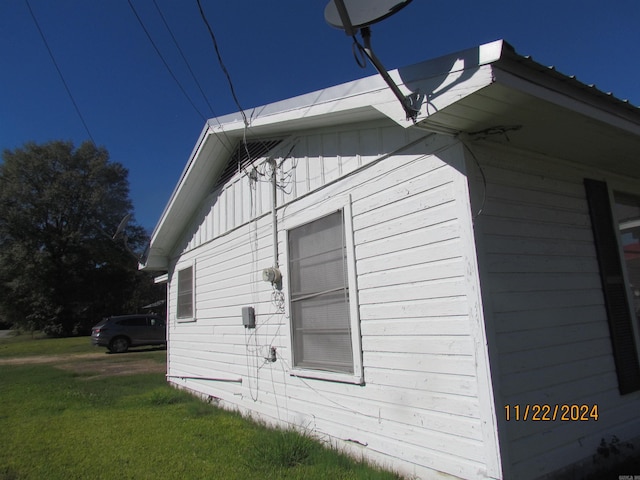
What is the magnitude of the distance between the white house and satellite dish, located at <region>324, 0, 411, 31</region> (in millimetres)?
472

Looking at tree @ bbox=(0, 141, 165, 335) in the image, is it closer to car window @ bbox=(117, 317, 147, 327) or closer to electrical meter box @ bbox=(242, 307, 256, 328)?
car window @ bbox=(117, 317, 147, 327)

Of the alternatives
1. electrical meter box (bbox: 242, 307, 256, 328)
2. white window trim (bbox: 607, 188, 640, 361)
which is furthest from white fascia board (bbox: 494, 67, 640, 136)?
electrical meter box (bbox: 242, 307, 256, 328)

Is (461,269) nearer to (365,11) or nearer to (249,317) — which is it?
(365,11)

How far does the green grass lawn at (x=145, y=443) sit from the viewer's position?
4012mm

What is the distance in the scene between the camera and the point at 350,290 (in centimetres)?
414

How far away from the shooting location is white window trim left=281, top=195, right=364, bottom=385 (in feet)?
13.2

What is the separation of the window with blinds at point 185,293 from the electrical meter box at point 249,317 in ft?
9.71

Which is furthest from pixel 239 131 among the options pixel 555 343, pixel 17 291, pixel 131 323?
pixel 17 291

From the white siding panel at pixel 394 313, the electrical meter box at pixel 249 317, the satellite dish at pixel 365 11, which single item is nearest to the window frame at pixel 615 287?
the white siding panel at pixel 394 313

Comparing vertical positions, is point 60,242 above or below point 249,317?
above

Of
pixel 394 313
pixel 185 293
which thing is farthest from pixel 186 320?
pixel 394 313

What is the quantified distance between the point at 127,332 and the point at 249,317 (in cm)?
1468
